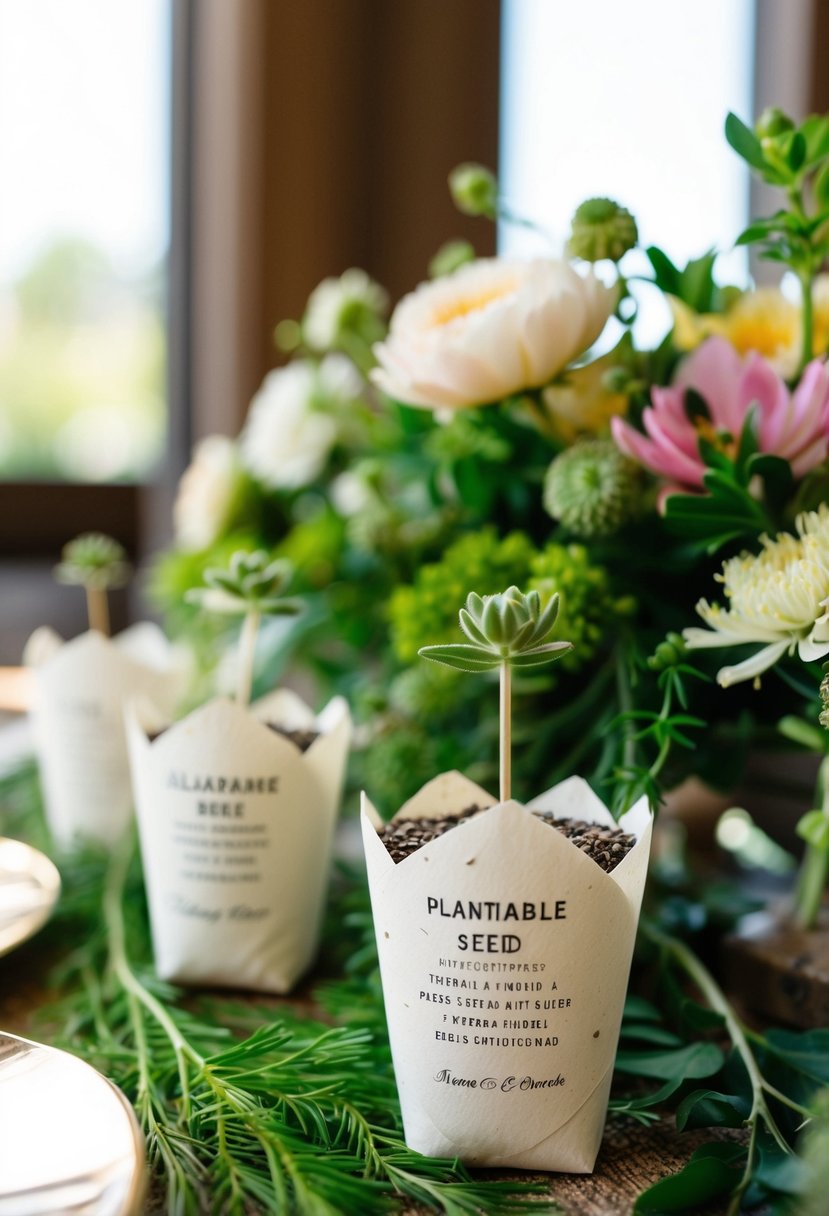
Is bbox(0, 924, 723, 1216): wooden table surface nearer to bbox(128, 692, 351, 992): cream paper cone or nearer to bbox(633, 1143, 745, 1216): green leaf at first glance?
bbox(633, 1143, 745, 1216): green leaf

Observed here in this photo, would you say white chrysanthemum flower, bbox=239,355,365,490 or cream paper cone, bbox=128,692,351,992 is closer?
cream paper cone, bbox=128,692,351,992

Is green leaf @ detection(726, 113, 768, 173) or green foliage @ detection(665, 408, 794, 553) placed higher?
green leaf @ detection(726, 113, 768, 173)

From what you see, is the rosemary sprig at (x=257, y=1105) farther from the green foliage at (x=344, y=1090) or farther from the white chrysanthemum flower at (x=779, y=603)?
the white chrysanthemum flower at (x=779, y=603)

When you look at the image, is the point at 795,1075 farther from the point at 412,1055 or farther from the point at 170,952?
the point at 170,952

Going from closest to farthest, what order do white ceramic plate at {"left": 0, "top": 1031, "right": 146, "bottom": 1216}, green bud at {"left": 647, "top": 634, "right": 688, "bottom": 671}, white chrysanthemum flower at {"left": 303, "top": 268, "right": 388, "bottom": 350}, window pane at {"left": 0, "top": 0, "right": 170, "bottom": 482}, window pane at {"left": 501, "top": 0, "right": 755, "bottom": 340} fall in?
white ceramic plate at {"left": 0, "top": 1031, "right": 146, "bottom": 1216}
green bud at {"left": 647, "top": 634, "right": 688, "bottom": 671}
white chrysanthemum flower at {"left": 303, "top": 268, "right": 388, "bottom": 350}
window pane at {"left": 501, "top": 0, "right": 755, "bottom": 340}
window pane at {"left": 0, "top": 0, "right": 170, "bottom": 482}

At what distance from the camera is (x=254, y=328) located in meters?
1.18

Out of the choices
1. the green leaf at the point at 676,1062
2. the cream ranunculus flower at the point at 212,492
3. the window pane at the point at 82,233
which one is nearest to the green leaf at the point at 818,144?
the green leaf at the point at 676,1062

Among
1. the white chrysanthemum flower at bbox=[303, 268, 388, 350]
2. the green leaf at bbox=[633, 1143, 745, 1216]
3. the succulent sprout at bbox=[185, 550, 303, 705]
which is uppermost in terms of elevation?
the white chrysanthemum flower at bbox=[303, 268, 388, 350]

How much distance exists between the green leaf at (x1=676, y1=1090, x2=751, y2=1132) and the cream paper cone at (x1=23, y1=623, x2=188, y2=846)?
343mm

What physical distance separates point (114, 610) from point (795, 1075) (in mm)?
1154

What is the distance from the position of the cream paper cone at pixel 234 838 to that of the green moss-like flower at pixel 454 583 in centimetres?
5

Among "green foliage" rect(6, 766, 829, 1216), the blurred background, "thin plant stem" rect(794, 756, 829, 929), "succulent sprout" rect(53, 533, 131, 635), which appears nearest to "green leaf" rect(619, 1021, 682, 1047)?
"green foliage" rect(6, 766, 829, 1216)

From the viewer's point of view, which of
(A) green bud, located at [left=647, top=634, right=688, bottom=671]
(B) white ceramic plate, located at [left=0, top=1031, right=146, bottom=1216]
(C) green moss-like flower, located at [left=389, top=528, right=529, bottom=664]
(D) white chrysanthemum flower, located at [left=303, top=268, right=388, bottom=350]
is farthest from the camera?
(D) white chrysanthemum flower, located at [left=303, top=268, right=388, bottom=350]

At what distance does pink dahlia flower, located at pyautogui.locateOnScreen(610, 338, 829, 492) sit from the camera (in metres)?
0.41
